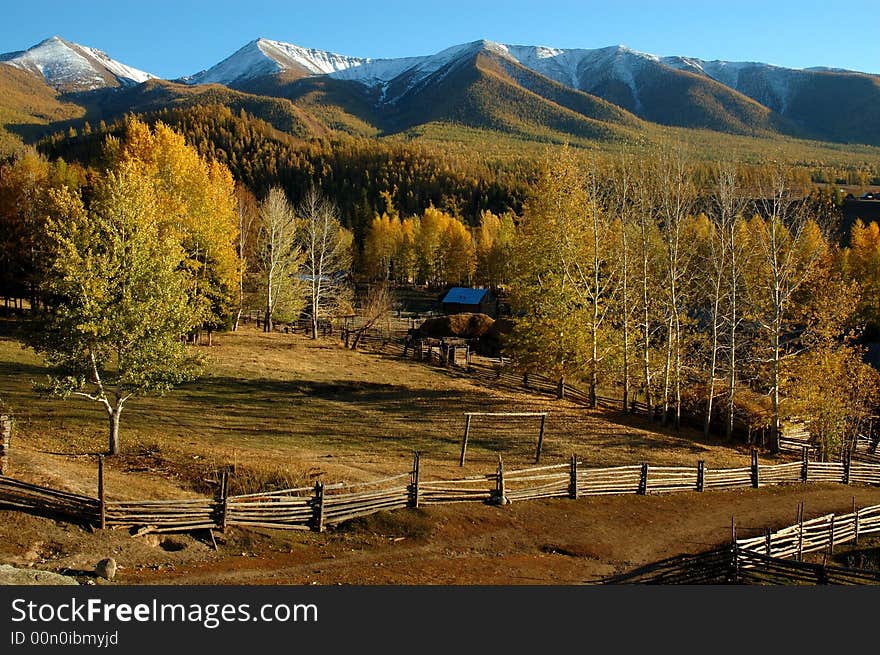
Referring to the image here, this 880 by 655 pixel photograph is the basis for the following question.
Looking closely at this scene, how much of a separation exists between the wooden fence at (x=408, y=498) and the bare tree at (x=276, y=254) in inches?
1277

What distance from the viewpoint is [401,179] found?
557ft

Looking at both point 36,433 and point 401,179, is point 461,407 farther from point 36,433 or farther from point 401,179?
point 401,179

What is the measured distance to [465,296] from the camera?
75.1 metres

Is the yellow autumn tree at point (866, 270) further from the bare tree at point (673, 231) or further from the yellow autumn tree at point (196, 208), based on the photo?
the yellow autumn tree at point (196, 208)

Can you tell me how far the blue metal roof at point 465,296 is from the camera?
74.5 meters

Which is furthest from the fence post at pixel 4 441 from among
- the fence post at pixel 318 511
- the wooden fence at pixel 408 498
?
the fence post at pixel 318 511

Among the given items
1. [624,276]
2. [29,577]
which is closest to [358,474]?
[29,577]

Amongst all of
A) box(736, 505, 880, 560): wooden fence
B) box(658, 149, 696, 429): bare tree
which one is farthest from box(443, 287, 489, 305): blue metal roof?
box(736, 505, 880, 560): wooden fence

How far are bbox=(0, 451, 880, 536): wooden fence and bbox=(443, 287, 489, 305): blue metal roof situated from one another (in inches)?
1980

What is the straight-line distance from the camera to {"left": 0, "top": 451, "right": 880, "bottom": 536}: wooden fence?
45.8 ft

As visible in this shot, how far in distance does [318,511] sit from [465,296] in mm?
60005

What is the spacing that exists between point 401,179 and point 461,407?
478ft

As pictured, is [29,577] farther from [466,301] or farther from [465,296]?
[465,296]

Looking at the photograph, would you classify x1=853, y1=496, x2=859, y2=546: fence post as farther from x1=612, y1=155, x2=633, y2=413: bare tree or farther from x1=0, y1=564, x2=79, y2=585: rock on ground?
x1=0, y1=564, x2=79, y2=585: rock on ground
